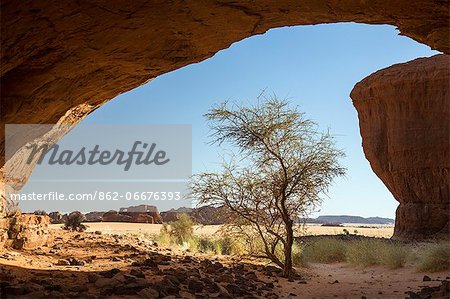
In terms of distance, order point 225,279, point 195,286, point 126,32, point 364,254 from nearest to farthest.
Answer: point 126,32 < point 195,286 < point 225,279 < point 364,254

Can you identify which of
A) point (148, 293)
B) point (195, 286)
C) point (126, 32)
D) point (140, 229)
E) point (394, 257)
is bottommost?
point (140, 229)

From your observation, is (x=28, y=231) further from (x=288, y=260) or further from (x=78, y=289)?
(x=288, y=260)

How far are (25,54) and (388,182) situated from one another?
26.3 m

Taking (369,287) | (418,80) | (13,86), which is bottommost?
(369,287)

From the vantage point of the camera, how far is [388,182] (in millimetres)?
28422

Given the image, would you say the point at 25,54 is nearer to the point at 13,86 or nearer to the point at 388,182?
the point at 13,86

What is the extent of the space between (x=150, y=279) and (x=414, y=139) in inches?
908

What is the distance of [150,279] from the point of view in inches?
300

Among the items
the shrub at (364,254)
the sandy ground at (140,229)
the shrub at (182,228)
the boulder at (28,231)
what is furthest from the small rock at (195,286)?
the sandy ground at (140,229)

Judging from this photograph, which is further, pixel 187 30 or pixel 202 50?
pixel 202 50

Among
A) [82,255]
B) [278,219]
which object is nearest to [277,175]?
[278,219]

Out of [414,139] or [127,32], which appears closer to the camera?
[127,32]

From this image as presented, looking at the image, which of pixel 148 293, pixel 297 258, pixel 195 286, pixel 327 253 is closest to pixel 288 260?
pixel 297 258

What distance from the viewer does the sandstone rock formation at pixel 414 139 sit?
25297 mm
